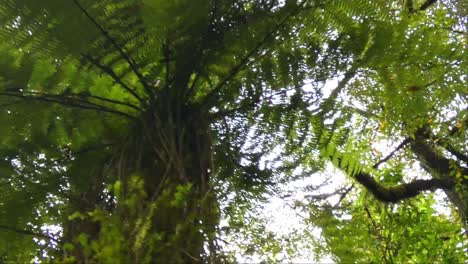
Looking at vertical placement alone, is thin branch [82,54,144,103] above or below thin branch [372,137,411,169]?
below

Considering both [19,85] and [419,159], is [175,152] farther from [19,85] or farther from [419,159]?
[419,159]

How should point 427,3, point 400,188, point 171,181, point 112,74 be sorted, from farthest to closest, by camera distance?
point 427,3 < point 400,188 < point 112,74 < point 171,181

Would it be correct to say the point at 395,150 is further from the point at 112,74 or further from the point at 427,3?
the point at 112,74

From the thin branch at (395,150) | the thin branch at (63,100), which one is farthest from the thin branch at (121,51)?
the thin branch at (395,150)

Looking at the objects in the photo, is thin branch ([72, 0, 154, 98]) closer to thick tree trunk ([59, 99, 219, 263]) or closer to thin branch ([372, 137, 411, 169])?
thick tree trunk ([59, 99, 219, 263])

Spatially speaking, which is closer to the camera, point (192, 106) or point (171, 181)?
point (171, 181)

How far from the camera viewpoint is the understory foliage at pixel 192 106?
1.31 metres

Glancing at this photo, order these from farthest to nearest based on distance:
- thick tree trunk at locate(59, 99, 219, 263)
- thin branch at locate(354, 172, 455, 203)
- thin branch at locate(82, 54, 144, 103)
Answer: thin branch at locate(354, 172, 455, 203), thin branch at locate(82, 54, 144, 103), thick tree trunk at locate(59, 99, 219, 263)

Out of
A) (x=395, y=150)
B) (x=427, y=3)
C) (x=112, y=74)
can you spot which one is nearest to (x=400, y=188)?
(x=395, y=150)

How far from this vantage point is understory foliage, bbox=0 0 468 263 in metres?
1.31

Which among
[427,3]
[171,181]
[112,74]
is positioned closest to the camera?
[171,181]

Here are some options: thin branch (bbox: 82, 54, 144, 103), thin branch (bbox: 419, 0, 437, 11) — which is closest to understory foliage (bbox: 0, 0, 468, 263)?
thin branch (bbox: 82, 54, 144, 103)

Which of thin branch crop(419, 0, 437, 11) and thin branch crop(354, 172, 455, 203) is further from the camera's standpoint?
thin branch crop(419, 0, 437, 11)

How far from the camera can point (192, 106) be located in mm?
1492
